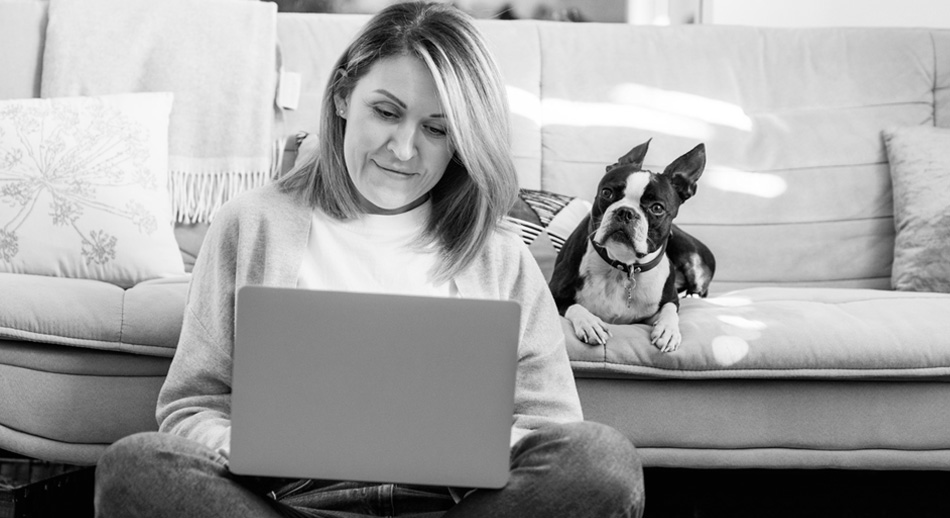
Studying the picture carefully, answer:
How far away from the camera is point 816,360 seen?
1659mm

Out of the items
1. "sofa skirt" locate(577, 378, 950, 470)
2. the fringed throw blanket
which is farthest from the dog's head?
the fringed throw blanket

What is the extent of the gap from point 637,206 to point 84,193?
111cm

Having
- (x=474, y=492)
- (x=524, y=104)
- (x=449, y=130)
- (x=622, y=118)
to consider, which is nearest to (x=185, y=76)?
(x=524, y=104)

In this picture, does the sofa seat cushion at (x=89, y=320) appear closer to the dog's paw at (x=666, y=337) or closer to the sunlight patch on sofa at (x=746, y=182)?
the dog's paw at (x=666, y=337)

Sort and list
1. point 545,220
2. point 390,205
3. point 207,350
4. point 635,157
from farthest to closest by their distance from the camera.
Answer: point 545,220 → point 635,157 → point 390,205 → point 207,350

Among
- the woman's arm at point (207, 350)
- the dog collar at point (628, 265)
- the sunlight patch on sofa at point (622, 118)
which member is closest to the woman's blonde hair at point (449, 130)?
the woman's arm at point (207, 350)

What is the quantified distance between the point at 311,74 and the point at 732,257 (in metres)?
1.10

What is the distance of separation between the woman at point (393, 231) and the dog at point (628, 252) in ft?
1.36

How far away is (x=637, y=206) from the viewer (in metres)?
1.75

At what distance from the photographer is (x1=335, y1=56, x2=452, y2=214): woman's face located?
1246 mm

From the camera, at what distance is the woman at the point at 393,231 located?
1167 millimetres

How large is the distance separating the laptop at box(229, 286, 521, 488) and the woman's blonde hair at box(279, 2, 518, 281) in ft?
1.20

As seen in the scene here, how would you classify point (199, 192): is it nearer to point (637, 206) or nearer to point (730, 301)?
point (637, 206)

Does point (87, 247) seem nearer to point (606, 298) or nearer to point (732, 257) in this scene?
point (606, 298)
